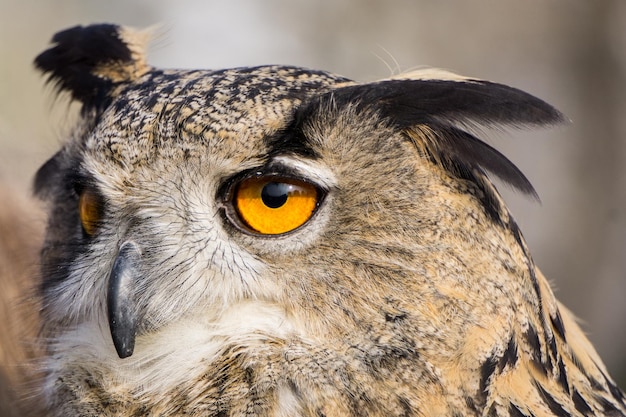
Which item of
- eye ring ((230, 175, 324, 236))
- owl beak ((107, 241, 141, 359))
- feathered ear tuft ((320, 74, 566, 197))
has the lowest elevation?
owl beak ((107, 241, 141, 359))

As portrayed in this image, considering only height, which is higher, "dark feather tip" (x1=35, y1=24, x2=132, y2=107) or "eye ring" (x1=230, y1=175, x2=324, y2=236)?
"dark feather tip" (x1=35, y1=24, x2=132, y2=107)

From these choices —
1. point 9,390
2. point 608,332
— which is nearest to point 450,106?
point 9,390

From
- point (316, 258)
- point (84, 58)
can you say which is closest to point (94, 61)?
point (84, 58)

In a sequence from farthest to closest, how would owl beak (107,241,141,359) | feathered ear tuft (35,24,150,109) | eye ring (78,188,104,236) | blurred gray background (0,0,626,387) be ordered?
1. blurred gray background (0,0,626,387)
2. feathered ear tuft (35,24,150,109)
3. eye ring (78,188,104,236)
4. owl beak (107,241,141,359)

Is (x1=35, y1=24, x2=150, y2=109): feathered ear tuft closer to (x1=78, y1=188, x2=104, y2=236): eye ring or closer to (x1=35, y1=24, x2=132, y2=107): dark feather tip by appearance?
(x1=35, y1=24, x2=132, y2=107): dark feather tip

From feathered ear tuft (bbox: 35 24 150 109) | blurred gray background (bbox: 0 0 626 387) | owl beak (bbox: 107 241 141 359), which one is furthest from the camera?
blurred gray background (bbox: 0 0 626 387)

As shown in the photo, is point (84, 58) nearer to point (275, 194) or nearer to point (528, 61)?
point (275, 194)

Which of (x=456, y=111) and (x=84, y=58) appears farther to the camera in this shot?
(x=84, y=58)

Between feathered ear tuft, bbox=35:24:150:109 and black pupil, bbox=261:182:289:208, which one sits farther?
feathered ear tuft, bbox=35:24:150:109

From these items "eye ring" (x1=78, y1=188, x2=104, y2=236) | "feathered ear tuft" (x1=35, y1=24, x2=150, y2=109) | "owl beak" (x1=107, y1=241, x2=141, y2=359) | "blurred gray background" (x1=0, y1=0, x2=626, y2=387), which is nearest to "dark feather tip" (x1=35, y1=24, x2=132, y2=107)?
"feathered ear tuft" (x1=35, y1=24, x2=150, y2=109)
